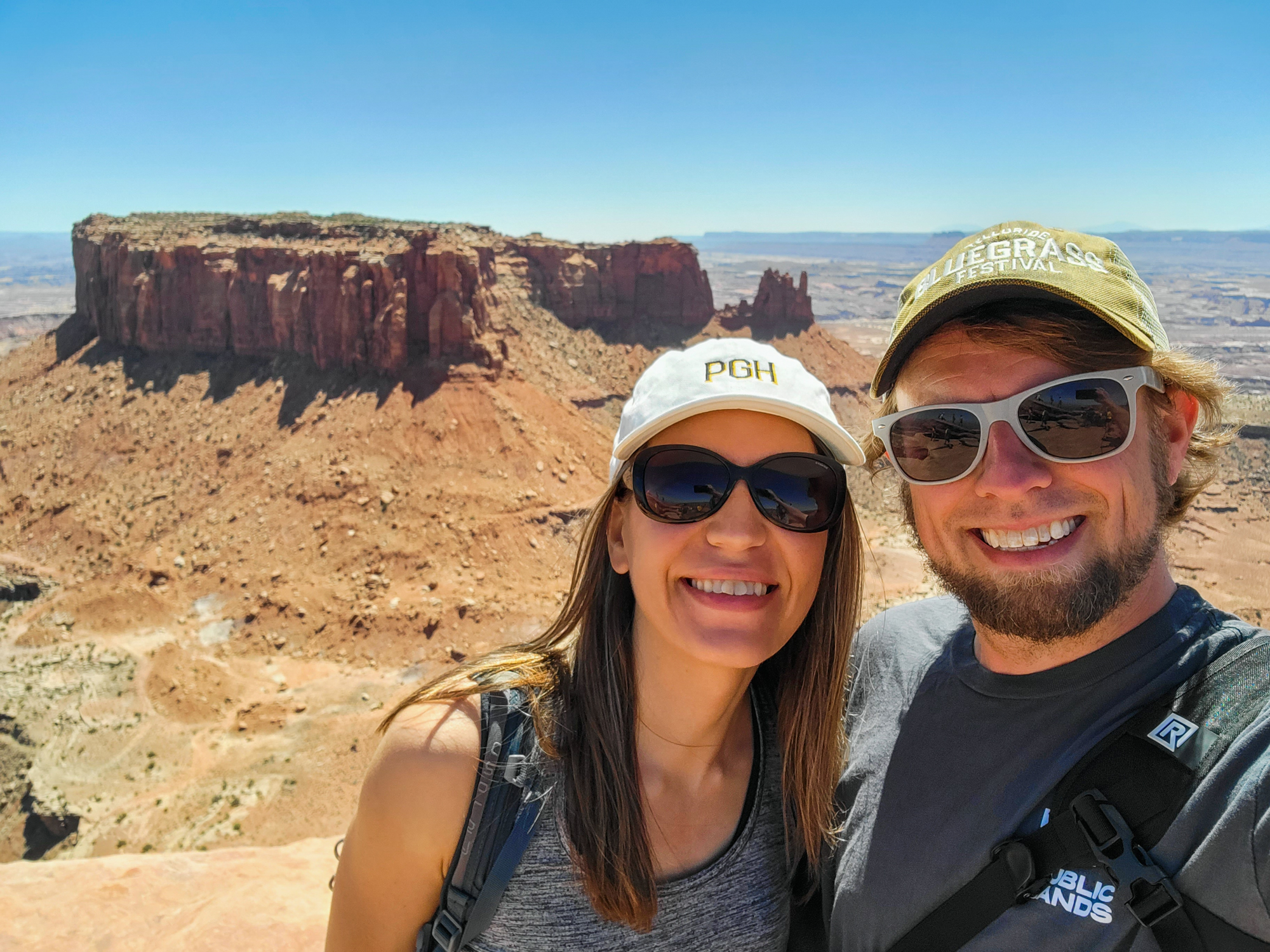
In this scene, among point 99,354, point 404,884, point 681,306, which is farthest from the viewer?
point 681,306

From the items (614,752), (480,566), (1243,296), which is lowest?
(480,566)

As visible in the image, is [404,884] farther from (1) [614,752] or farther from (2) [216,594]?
(2) [216,594]

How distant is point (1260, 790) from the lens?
74.1 inches

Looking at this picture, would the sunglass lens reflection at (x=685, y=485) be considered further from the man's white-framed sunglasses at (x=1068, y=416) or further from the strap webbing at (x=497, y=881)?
the strap webbing at (x=497, y=881)

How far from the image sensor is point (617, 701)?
9.09 feet

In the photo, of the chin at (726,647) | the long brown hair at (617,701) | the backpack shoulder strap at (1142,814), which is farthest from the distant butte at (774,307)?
the backpack shoulder strap at (1142,814)

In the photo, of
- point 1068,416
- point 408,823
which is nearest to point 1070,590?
point 1068,416

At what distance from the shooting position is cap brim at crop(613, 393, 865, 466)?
8.18 ft

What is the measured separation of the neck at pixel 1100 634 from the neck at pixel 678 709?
3.16ft

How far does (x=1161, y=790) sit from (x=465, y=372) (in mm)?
Result: 31176

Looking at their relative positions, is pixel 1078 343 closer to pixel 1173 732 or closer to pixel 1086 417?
pixel 1086 417

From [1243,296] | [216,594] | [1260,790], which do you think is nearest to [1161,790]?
[1260,790]

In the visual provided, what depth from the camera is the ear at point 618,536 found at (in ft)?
9.43

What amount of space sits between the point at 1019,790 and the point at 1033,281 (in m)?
1.69
